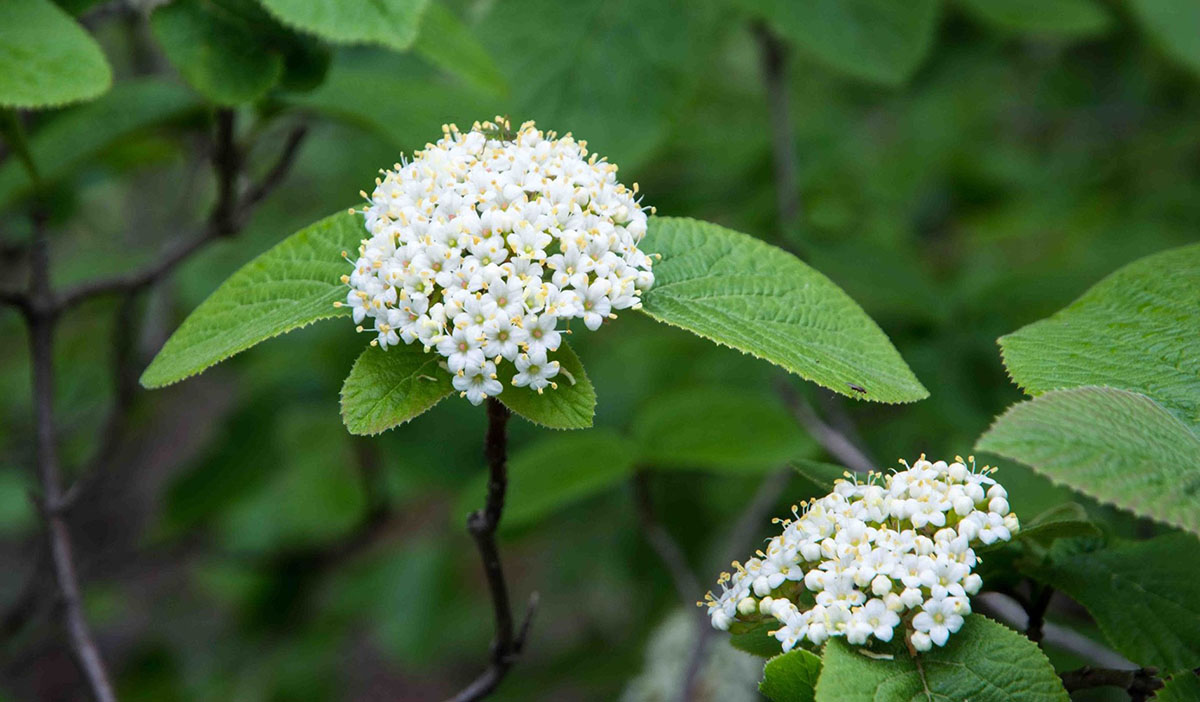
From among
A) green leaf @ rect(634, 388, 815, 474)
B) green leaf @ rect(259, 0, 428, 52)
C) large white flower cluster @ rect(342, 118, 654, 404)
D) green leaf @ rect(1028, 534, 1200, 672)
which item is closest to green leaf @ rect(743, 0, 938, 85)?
green leaf @ rect(634, 388, 815, 474)

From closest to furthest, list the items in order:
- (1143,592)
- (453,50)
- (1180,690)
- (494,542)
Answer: (1180,690)
(1143,592)
(494,542)
(453,50)

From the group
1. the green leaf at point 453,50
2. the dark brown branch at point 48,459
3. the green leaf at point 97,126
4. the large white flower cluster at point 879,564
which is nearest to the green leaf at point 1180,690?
the large white flower cluster at point 879,564

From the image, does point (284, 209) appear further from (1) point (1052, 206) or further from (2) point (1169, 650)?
(2) point (1169, 650)

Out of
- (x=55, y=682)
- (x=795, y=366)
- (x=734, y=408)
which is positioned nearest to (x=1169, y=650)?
(x=795, y=366)

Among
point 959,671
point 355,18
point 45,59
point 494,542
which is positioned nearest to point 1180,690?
point 959,671

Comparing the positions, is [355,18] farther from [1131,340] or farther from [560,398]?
[1131,340]

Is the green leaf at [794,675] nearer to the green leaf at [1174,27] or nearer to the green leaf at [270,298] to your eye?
the green leaf at [270,298]
